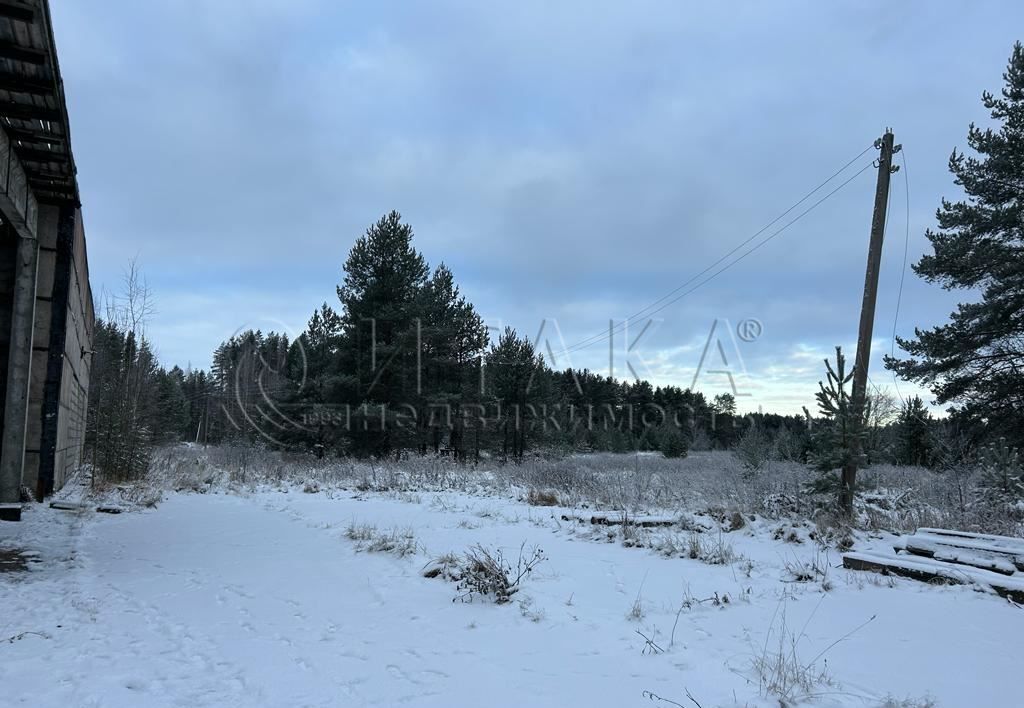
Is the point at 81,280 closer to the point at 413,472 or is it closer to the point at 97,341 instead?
the point at 413,472

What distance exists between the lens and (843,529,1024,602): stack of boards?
5031 millimetres

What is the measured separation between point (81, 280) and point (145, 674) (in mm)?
12547

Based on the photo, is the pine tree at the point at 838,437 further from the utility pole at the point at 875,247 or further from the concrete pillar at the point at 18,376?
the concrete pillar at the point at 18,376

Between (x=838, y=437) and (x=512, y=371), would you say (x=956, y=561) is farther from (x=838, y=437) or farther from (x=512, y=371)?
(x=512, y=371)

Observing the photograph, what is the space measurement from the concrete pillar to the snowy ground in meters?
2.30

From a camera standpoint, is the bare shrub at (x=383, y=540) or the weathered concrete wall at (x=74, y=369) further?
the weathered concrete wall at (x=74, y=369)

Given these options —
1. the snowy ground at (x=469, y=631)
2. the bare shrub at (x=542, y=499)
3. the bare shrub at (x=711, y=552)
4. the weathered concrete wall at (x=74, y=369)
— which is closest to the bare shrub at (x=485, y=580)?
the snowy ground at (x=469, y=631)

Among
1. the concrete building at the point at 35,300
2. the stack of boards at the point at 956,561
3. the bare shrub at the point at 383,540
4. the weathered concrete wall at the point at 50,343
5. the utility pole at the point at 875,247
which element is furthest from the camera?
the utility pole at the point at 875,247

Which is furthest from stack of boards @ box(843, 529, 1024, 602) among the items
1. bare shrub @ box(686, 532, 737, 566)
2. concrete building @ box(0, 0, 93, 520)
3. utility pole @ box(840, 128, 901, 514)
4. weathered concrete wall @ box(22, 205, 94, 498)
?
weathered concrete wall @ box(22, 205, 94, 498)

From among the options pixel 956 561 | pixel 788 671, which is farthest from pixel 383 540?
pixel 956 561

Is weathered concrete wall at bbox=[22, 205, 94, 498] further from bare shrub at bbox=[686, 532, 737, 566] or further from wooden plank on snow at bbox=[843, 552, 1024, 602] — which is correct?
wooden plank on snow at bbox=[843, 552, 1024, 602]

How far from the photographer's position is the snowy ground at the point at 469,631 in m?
3.19

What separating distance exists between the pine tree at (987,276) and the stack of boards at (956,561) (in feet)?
40.7

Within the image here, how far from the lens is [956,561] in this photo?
5664 millimetres
